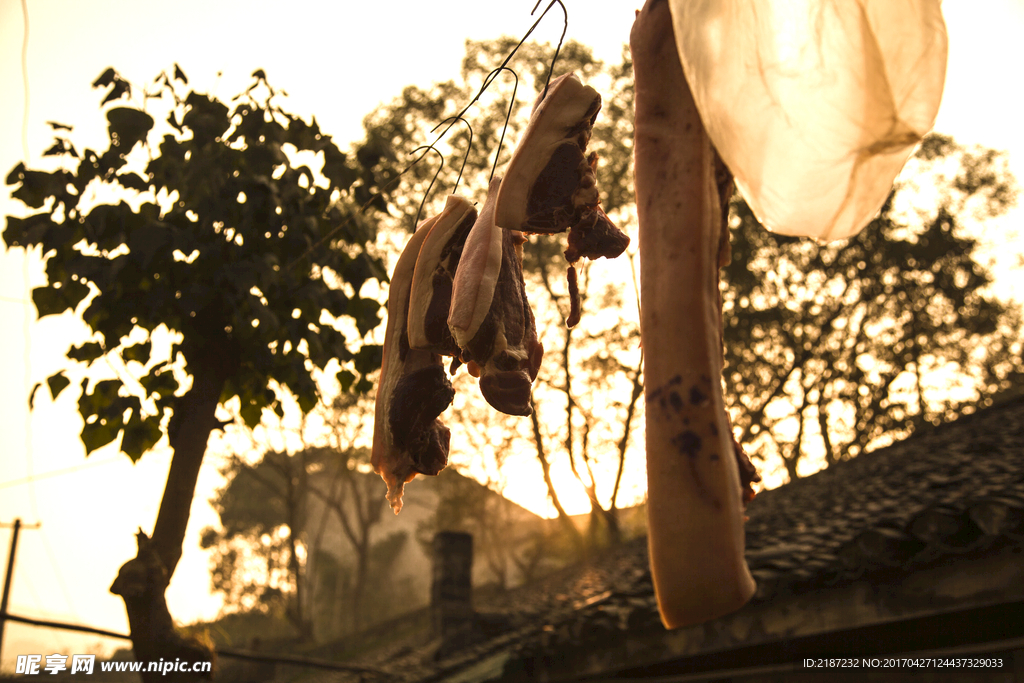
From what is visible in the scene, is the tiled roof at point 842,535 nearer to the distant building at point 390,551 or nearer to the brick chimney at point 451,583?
the brick chimney at point 451,583

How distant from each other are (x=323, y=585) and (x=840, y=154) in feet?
99.4

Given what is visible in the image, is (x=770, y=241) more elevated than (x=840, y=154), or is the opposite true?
(x=770, y=241)

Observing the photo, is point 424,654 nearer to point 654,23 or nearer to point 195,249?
point 195,249

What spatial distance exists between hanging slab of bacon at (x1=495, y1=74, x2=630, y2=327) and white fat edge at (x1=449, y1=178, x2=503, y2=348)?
6 cm

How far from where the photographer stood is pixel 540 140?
1.00 meters

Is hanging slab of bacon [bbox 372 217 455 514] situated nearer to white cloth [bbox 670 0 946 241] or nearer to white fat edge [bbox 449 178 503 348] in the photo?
white fat edge [bbox 449 178 503 348]

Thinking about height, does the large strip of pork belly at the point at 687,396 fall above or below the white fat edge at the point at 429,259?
below

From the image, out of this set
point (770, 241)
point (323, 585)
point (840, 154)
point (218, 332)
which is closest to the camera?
point (840, 154)

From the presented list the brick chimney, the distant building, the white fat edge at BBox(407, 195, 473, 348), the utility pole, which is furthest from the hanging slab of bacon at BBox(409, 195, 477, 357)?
the distant building

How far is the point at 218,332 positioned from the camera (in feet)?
10.5

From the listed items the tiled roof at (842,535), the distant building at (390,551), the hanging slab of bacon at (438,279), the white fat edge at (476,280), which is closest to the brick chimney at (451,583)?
the tiled roof at (842,535)

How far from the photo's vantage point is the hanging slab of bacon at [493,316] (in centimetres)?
98

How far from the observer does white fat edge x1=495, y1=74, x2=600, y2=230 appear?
0.97 m

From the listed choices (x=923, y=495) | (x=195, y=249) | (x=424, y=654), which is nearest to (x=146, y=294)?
(x=195, y=249)
